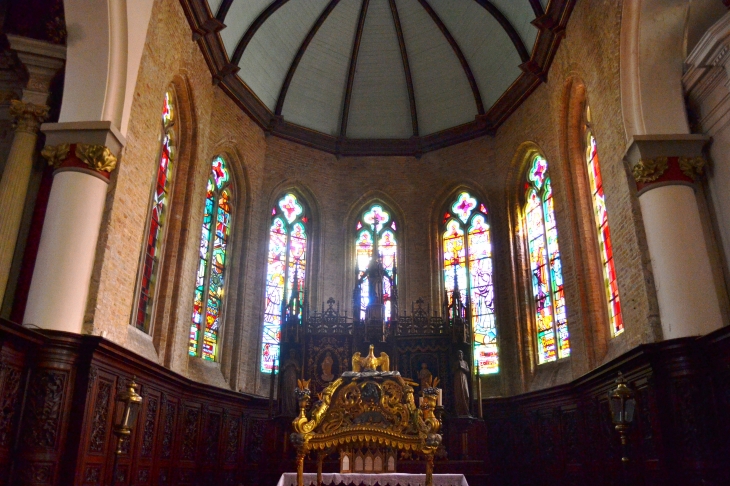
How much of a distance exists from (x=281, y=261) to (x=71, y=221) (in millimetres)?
9045

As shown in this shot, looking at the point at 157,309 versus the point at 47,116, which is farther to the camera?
the point at 157,309

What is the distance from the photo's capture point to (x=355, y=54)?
67.6 feet

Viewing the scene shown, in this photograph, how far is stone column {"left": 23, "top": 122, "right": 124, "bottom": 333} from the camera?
413 inches

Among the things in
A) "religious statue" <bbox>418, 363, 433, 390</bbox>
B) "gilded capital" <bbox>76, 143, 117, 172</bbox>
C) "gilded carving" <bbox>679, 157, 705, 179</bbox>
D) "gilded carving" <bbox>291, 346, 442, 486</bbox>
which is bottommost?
"gilded carving" <bbox>291, 346, 442, 486</bbox>

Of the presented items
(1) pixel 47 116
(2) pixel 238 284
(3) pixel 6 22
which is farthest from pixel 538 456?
(3) pixel 6 22

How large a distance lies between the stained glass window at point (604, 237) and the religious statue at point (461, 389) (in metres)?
3.40

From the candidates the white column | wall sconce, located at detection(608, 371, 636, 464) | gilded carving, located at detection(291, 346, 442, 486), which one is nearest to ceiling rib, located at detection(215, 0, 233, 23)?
the white column

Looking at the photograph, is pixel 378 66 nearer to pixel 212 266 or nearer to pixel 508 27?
pixel 508 27

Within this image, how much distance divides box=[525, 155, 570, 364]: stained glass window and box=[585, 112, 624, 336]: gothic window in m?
1.57

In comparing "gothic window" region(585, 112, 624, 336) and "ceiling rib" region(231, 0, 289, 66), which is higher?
"ceiling rib" region(231, 0, 289, 66)

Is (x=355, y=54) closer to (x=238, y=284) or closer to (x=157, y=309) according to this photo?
(x=238, y=284)

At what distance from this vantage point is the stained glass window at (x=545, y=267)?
16297mm

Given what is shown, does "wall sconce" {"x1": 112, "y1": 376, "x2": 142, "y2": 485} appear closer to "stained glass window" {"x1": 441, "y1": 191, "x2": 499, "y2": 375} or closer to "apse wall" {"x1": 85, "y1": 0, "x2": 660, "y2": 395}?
"apse wall" {"x1": 85, "y1": 0, "x2": 660, "y2": 395}

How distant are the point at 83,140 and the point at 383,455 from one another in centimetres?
757
